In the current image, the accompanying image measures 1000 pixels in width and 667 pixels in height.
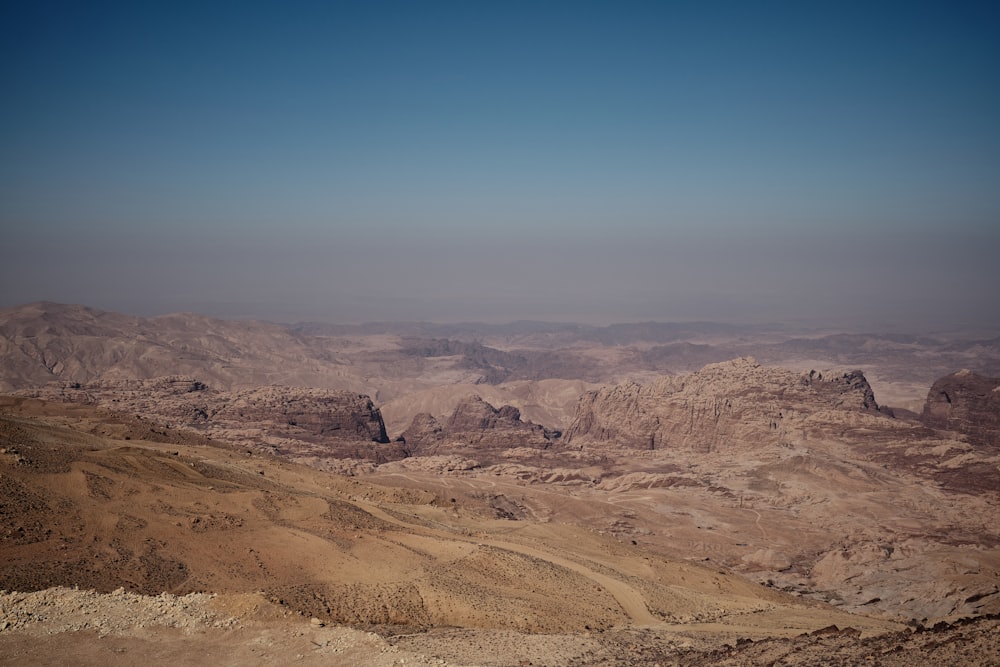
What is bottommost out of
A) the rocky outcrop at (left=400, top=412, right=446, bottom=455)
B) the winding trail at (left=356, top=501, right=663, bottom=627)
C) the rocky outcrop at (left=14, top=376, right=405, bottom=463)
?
the rocky outcrop at (left=400, top=412, right=446, bottom=455)

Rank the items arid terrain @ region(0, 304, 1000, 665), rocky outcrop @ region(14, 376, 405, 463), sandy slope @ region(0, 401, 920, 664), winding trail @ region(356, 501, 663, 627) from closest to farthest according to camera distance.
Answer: arid terrain @ region(0, 304, 1000, 665) → sandy slope @ region(0, 401, 920, 664) → winding trail @ region(356, 501, 663, 627) → rocky outcrop @ region(14, 376, 405, 463)

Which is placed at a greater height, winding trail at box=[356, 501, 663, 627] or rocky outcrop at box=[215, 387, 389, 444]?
winding trail at box=[356, 501, 663, 627]

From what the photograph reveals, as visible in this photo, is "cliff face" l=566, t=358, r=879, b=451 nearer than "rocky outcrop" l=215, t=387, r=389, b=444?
Yes

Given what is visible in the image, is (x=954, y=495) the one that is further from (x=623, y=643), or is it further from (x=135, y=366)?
(x=135, y=366)

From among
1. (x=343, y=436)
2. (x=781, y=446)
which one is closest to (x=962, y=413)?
(x=781, y=446)

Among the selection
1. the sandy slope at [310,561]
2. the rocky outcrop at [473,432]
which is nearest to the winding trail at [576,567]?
the sandy slope at [310,561]

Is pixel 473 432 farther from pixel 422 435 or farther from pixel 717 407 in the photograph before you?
pixel 717 407

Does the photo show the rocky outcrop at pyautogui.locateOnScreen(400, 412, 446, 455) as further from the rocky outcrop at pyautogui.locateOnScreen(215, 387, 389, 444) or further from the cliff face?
the cliff face

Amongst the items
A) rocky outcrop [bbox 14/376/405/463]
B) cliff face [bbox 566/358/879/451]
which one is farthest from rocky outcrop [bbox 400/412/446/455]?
cliff face [bbox 566/358/879/451]
